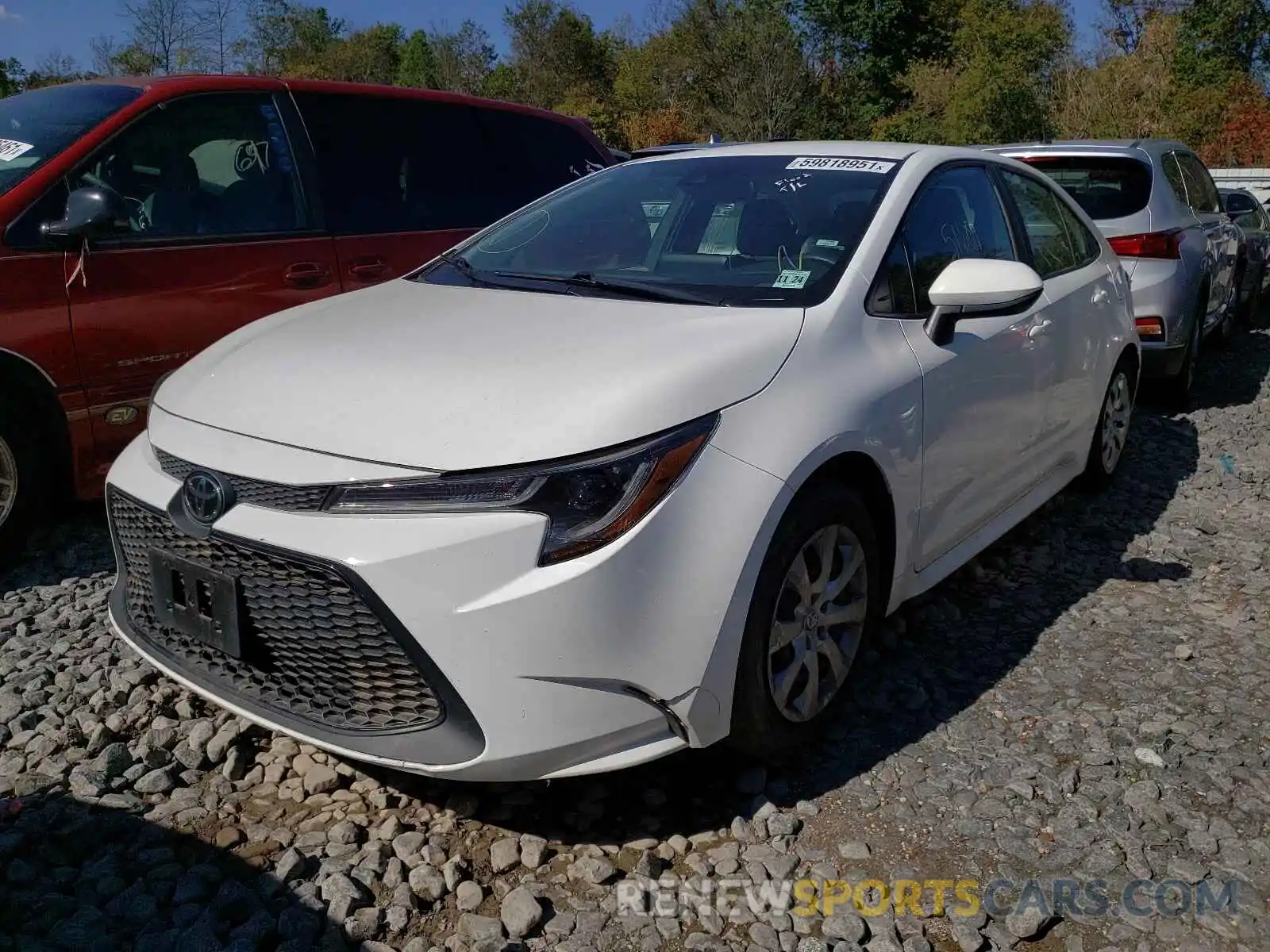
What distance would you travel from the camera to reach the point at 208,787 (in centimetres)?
269

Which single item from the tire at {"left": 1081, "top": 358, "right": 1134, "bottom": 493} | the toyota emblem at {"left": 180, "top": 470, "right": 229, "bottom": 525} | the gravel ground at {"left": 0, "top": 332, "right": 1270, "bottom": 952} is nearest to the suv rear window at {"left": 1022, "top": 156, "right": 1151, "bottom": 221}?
the tire at {"left": 1081, "top": 358, "right": 1134, "bottom": 493}

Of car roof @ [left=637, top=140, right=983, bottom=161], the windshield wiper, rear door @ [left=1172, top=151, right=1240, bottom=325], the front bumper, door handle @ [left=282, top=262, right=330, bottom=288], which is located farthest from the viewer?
rear door @ [left=1172, top=151, right=1240, bottom=325]

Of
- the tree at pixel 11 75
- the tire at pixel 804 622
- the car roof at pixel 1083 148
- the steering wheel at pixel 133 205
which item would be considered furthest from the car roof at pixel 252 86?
the tree at pixel 11 75

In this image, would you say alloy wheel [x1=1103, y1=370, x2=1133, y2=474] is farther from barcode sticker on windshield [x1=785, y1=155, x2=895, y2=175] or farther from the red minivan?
the red minivan

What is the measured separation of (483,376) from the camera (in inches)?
95.0

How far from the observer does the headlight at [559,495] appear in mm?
2137

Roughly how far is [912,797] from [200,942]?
64.0 inches

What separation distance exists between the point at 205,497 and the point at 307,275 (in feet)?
7.43

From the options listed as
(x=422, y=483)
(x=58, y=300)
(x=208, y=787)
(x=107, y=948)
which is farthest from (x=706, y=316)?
(x=58, y=300)

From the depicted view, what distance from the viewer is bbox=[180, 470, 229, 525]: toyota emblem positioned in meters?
2.33

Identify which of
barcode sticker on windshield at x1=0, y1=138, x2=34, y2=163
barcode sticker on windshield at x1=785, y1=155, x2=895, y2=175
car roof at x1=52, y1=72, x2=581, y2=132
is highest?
car roof at x1=52, y1=72, x2=581, y2=132

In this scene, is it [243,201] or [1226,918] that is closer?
[1226,918]

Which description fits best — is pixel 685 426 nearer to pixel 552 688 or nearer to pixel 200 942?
pixel 552 688

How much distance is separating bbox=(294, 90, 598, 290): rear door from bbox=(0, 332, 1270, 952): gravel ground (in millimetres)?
1942
